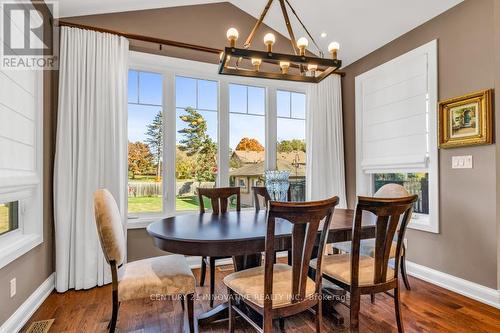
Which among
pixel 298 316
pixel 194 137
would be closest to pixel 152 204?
pixel 194 137

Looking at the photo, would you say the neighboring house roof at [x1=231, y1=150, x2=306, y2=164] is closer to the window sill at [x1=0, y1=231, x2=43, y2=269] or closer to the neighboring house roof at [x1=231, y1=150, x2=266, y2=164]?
the neighboring house roof at [x1=231, y1=150, x2=266, y2=164]

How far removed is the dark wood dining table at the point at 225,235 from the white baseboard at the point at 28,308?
1.18 meters

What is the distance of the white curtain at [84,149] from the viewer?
279 centimetres

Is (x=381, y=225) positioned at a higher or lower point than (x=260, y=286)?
higher

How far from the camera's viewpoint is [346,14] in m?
3.33

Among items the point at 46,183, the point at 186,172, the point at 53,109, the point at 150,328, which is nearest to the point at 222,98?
the point at 186,172

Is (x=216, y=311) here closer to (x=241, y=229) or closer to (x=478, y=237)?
(x=241, y=229)

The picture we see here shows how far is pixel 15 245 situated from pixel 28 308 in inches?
21.6

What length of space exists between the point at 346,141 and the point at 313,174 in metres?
0.74

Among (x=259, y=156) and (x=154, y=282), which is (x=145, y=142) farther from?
(x=154, y=282)

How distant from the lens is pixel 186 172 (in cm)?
362

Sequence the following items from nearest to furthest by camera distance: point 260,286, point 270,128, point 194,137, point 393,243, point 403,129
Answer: point 260,286
point 393,243
point 403,129
point 194,137
point 270,128

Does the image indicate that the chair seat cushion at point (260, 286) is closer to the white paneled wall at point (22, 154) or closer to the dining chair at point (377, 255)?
the dining chair at point (377, 255)

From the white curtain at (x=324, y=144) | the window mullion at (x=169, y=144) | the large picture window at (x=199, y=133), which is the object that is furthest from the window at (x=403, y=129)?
the window mullion at (x=169, y=144)
